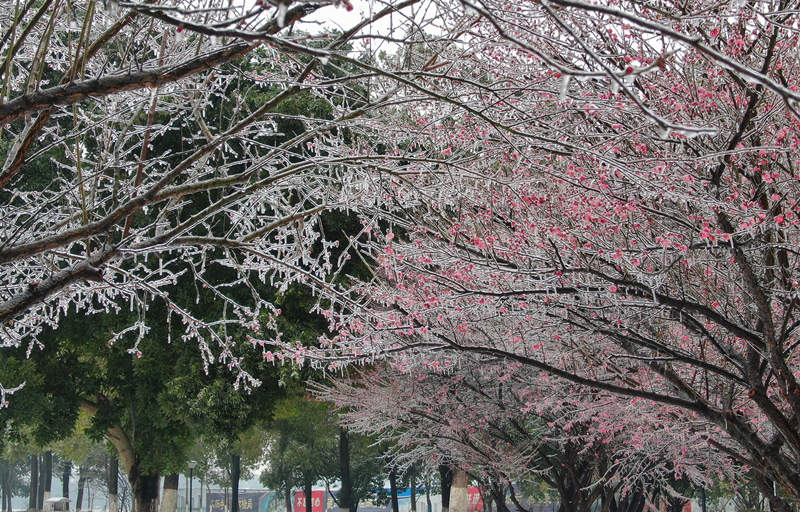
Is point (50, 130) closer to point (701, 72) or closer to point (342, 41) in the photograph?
point (342, 41)

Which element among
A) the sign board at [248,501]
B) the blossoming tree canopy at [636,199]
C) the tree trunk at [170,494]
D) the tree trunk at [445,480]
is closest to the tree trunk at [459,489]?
the tree trunk at [445,480]

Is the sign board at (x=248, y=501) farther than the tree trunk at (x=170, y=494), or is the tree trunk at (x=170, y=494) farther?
the sign board at (x=248, y=501)

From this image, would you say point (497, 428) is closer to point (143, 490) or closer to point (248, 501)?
point (143, 490)

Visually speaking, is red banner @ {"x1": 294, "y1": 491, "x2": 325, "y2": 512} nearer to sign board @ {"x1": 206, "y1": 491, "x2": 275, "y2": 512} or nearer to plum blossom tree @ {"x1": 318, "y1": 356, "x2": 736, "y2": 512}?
sign board @ {"x1": 206, "y1": 491, "x2": 275, "y2": 512}

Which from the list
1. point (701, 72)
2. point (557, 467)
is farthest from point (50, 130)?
point (557, 467)

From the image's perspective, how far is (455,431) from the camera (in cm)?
1487

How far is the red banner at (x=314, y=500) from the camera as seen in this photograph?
1765 inches

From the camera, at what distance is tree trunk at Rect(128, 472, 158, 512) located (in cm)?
1803

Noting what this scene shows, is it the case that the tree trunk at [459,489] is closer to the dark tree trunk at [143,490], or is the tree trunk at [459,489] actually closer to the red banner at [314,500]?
the dark tree trunk at [143,490]

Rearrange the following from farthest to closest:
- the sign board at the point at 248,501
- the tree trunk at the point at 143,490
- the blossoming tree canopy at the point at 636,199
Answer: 1. the sign board at the point at 248,501
2. the tree trunk at the point at 143,490
3. the blossoming tree canopy at the point at 636,199

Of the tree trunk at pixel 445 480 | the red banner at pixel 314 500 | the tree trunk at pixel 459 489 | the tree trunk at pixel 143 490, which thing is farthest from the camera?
the red banner at pixel 314 500

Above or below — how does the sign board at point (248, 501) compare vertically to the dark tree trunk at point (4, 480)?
below

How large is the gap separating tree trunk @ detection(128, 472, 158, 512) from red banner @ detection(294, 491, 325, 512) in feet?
85.9

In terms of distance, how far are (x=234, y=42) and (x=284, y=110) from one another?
10514 millimetres
